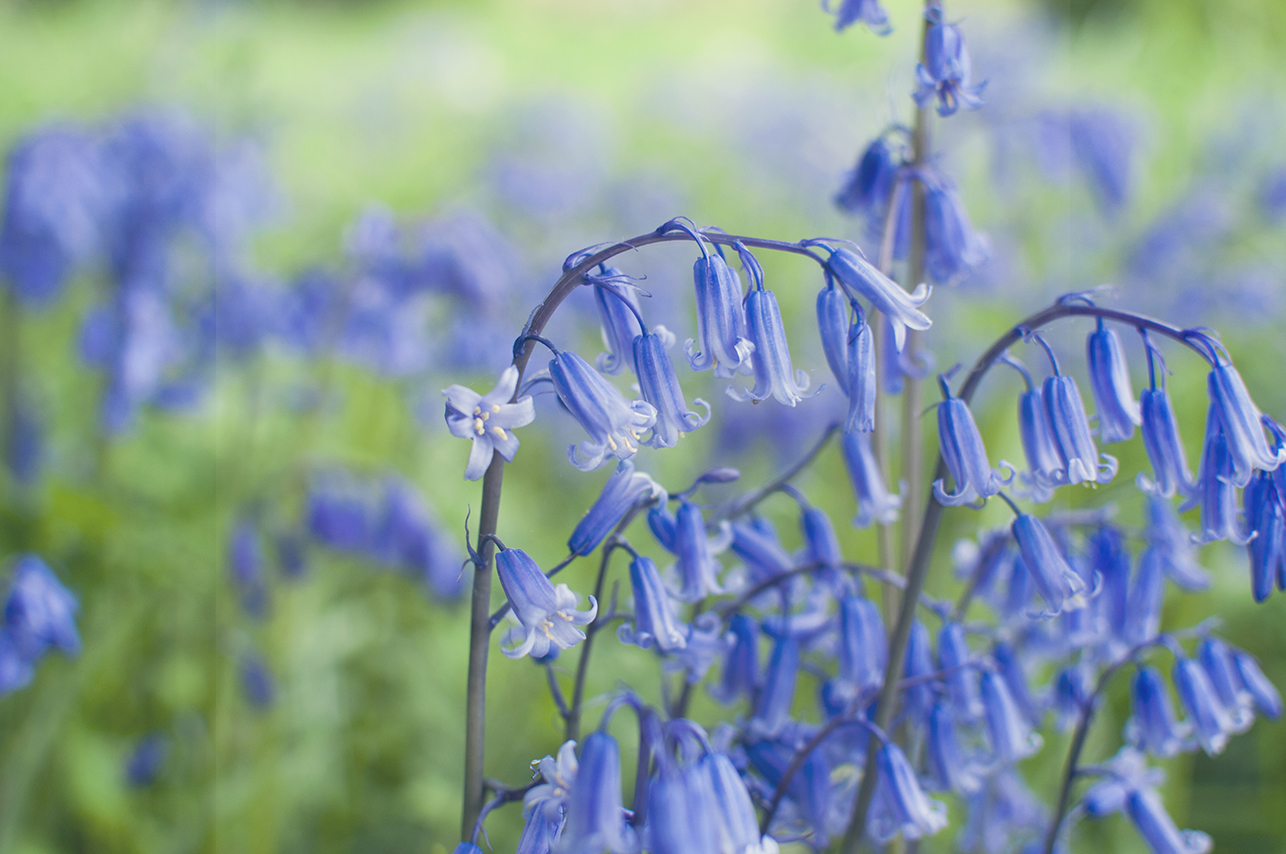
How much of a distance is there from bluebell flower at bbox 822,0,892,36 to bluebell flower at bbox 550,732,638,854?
43.9 inches

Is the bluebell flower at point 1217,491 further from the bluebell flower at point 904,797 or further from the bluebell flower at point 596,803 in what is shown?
the bluebell flower at point 596,803

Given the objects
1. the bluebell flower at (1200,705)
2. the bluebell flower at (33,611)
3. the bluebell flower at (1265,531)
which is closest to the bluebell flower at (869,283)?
the bluebell flower at (1265,531)

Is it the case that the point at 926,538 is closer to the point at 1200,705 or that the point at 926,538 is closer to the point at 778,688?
the point at 778,688

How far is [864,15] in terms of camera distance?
1433 mm

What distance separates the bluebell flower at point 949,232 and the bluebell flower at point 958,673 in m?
0.56

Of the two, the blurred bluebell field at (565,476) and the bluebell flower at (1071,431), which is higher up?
the blurred bluebell field at (565,476)

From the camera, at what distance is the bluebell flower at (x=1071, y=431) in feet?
3.83

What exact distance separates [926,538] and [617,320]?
1.60 ft

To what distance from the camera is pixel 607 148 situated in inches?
280

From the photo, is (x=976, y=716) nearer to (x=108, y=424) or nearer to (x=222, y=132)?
(x=108, y=424)

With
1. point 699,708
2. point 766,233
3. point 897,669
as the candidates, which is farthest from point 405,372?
point 766,233

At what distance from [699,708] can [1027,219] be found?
2.76m

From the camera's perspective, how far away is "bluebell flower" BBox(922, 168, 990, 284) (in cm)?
147

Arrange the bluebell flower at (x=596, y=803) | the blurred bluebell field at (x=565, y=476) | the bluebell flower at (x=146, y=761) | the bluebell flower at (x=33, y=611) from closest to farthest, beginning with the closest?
the bluebell flower at (x=596, y=803), the blurred bluebell field at (x=565, y=476), the bluebell flower at (x=33, y=611), the bluebell flower at (x=146, y=761)
